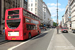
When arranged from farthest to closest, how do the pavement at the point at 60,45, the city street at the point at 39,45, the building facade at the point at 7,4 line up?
the building facade at the point at 7,4 < the city street at the point at 39,45 < the pavement at the point at 60,45

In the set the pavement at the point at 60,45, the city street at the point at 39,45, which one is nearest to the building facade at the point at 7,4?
the city street at the point at 39,45

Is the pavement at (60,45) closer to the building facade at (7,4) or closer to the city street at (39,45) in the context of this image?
the city street at (39,45)

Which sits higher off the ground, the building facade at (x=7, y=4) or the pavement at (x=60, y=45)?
the building facade at (x=7, y=4)

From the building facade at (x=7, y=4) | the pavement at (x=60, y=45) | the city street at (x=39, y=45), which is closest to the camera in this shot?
the pavement at (x=60, y=45)

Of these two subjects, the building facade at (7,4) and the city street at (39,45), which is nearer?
the city street at (39,45)

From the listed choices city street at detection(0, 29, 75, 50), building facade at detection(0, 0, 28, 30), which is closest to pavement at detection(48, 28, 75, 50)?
city street at detection(0, 29, 75, 50)

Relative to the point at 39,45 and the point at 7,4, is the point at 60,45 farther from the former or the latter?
the point at 7,4

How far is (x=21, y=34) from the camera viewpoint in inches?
426

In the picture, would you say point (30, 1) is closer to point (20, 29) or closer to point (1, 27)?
point (1, 27)

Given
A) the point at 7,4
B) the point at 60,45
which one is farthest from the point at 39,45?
the point at 7,4

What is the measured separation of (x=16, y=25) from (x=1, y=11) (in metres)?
12.8

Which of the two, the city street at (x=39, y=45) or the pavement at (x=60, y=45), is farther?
the city street at (x=39, y=45)

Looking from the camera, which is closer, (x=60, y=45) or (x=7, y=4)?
(x=60, y=45)

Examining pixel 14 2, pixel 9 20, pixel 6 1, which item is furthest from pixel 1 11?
pixel 9 20
